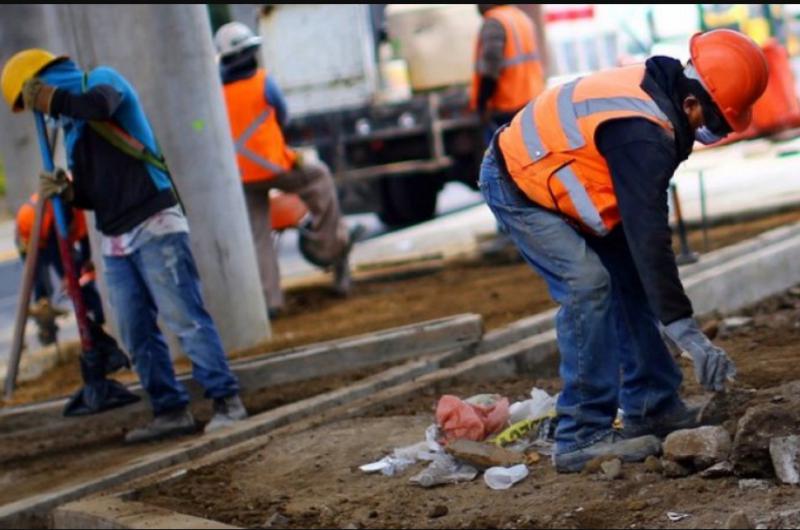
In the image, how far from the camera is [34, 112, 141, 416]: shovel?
8336mm

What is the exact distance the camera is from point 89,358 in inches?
331

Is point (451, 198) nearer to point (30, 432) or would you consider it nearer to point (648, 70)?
point (30, 432)

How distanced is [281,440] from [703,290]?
10.2ft

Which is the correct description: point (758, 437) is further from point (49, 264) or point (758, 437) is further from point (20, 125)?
point (20, 125)

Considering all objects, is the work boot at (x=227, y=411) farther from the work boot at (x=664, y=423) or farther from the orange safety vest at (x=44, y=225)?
the orange safety vest at (x=44, y=225)

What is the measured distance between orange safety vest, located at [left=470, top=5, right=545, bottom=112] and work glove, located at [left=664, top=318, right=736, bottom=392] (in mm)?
6961

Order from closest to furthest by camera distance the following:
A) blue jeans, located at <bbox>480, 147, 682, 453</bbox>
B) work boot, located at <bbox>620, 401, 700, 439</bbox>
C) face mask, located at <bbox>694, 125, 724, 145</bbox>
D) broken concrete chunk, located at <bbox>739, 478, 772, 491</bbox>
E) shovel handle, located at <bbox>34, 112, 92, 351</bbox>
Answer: broken concrete chunk, located at <bbox>739, 478, 772, 491</bbox> → face mask, located at <bbox>694, 125, 724, 145</bbox> → blue jeans, located at <bbox>480, 147, 682, 453</bbox> → work boot, located at <bbox>620, 401, 700, 439</bbox> → shovel handle, located at <bbox>34, 112, 92, 351</bbox>

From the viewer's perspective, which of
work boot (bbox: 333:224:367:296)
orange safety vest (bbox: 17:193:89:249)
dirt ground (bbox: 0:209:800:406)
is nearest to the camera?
dirt ground (bbox: 0:209:800:406)

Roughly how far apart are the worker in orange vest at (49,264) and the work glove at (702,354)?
5.39 meters

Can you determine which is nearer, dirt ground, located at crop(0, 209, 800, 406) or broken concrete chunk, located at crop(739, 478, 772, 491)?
broken concrete chunk, located at crop(739, 478, 772, 491)

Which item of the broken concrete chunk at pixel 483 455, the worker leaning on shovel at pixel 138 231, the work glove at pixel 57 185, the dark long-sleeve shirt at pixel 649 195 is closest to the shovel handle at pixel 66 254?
the work glove at pixel 57 185

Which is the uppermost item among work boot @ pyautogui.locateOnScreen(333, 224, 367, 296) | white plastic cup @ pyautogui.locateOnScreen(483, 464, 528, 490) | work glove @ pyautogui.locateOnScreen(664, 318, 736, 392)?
work glove @ pyautogui.locateOnScreen(664, 318, 736, 392)

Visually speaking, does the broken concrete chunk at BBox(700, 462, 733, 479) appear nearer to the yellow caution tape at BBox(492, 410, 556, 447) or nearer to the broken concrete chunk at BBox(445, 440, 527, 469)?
the broken concrete chunk at BBox(445, 440, 527, 469)

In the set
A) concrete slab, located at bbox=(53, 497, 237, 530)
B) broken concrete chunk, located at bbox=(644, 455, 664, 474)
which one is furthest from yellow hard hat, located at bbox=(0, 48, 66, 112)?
broken concrete chunk, located at bbox=(644, 455, 664, 474)
